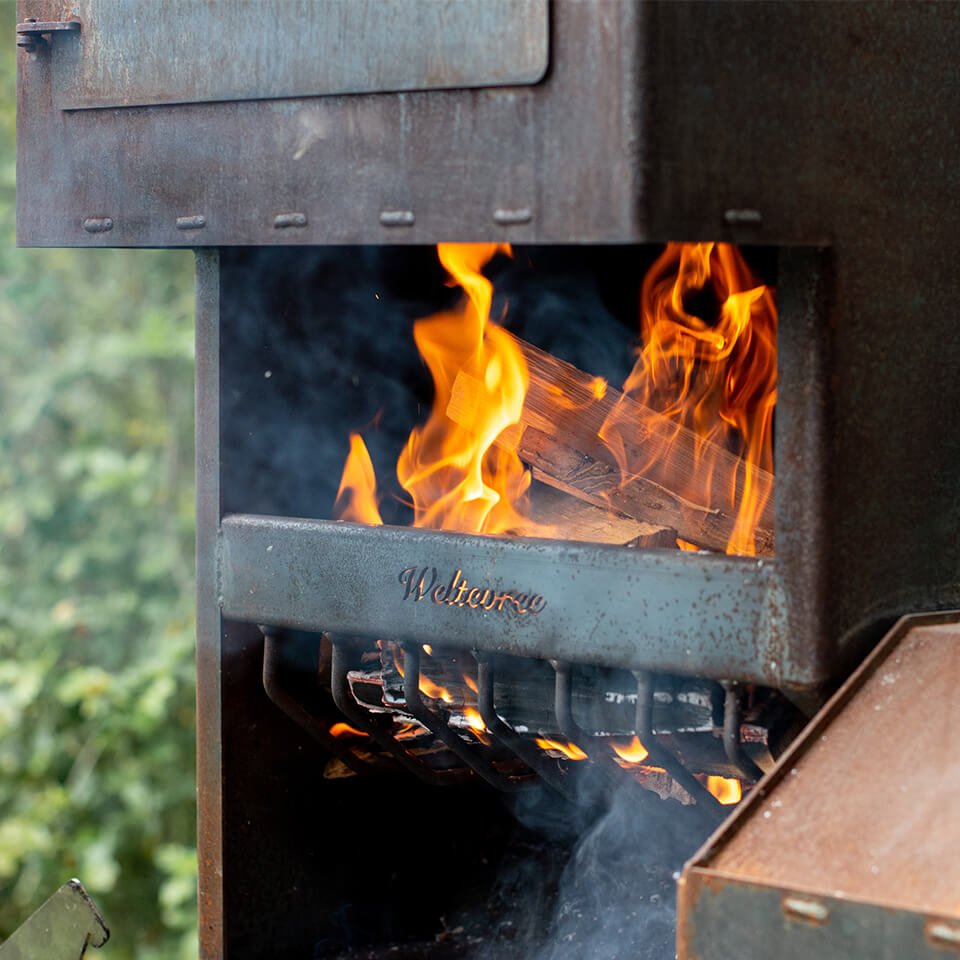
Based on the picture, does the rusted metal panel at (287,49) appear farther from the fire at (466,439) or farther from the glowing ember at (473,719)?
the glowing ember at (473,719)

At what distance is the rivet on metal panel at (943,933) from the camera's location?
3.52 feet

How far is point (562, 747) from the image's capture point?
167 centimetres

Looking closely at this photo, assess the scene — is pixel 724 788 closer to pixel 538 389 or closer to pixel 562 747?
pixel 562 747

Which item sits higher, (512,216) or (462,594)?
(512,216)

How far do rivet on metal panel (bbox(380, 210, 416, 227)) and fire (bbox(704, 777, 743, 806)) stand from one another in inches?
26.7

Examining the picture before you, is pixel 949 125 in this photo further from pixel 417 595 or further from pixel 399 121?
pixel 417 595

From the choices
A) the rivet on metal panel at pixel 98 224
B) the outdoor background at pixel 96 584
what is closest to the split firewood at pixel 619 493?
the rivet on metal panel at pixel 98 224

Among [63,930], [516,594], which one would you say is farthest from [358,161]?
[63,930]

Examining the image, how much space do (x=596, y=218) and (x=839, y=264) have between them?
0.73ft

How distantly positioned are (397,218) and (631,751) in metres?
0.59

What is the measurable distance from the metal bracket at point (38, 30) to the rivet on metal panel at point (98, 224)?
0.19 meters

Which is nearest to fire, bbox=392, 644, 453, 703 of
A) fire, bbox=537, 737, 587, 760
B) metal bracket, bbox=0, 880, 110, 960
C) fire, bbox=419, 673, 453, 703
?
fire, bbox=419, 673, 453, 703

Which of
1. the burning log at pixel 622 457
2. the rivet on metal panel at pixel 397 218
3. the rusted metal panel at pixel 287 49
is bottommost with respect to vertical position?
the burning log at pixel 622 457

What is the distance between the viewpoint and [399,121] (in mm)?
1395
